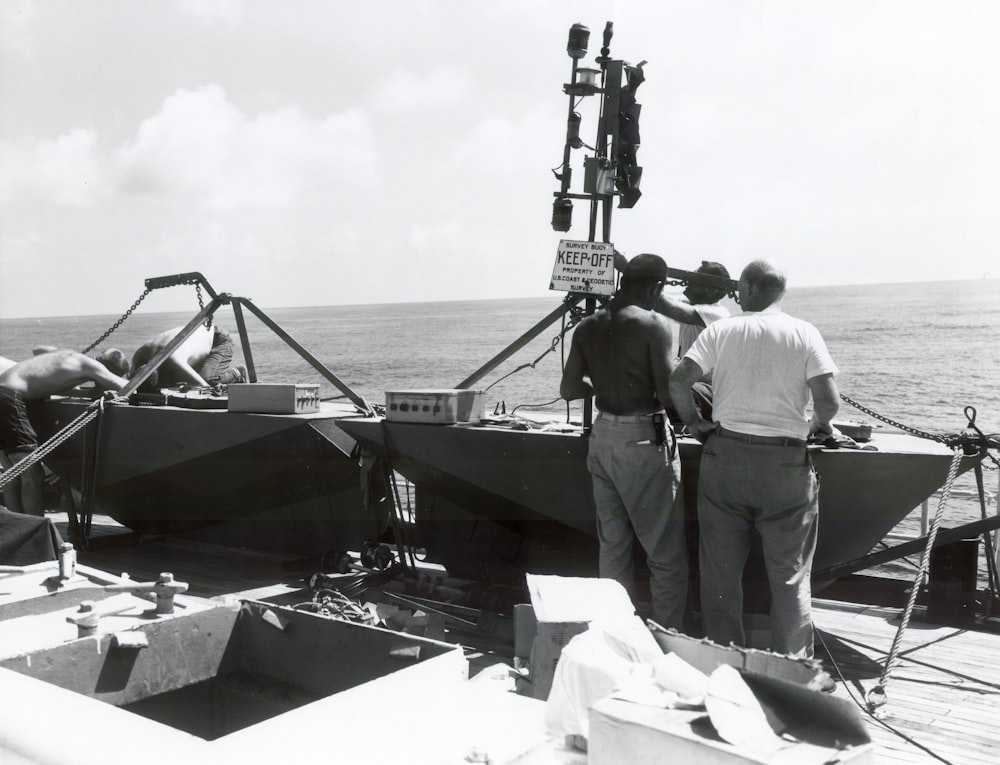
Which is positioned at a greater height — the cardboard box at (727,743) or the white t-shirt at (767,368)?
the white t-shirt at (767,368)

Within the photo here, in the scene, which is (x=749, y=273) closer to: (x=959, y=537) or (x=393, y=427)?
(x=959, y=537)

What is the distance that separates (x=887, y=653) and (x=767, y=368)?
6.21ft

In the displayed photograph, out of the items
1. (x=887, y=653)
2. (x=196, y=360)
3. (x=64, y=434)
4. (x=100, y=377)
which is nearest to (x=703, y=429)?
(x=887, y=653)

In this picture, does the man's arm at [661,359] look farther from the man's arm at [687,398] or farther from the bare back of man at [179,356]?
the bare back of man at [179,356]

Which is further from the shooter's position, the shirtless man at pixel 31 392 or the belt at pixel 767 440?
the shirtless man at pixel 31 392

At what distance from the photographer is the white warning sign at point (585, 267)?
4.95m

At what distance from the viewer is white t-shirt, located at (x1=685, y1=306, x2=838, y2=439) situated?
3965 mm

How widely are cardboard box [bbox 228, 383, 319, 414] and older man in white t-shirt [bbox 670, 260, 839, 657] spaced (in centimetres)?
301

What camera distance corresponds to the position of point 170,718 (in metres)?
2.52

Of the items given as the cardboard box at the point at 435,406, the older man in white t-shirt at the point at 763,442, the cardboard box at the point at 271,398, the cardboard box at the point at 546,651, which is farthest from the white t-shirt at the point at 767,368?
the cardboard box at the point at 271,398

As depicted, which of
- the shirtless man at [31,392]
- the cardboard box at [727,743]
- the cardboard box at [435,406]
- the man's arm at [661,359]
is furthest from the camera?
the shirtless man at [31,392]

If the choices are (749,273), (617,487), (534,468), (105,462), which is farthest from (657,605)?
(105,462)

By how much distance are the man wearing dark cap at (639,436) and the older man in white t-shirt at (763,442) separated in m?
0.30

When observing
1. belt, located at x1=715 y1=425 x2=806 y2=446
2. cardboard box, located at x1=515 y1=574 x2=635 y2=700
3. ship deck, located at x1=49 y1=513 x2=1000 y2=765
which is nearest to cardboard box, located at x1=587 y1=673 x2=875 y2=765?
ship deck, located at x1=49 y1=513 x2=1000 y2=765
